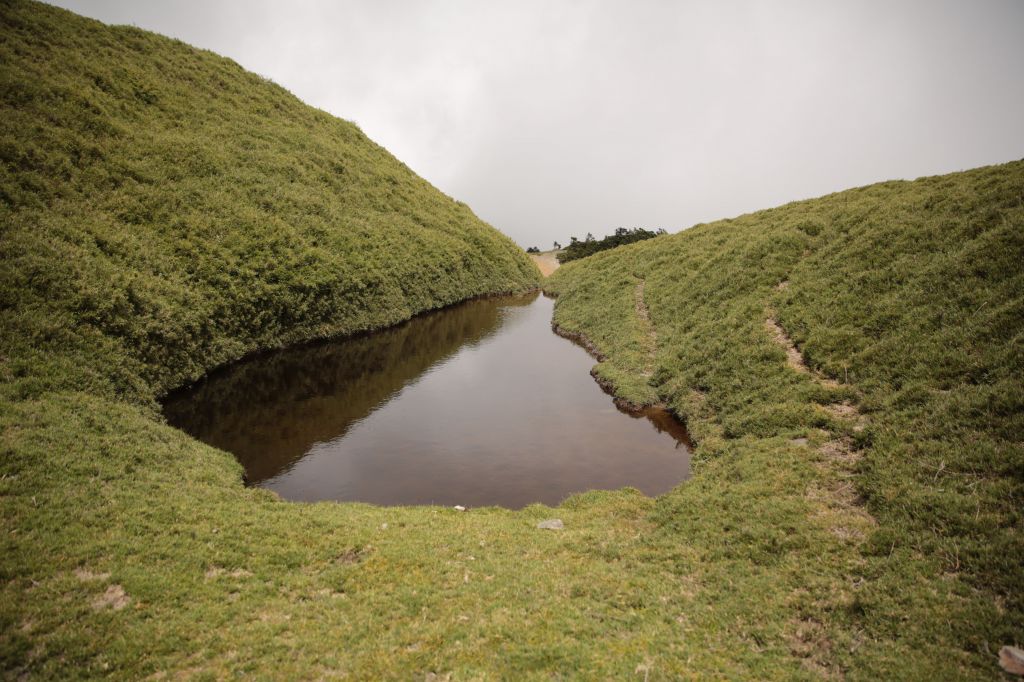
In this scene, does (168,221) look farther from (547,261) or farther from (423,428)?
(547,261)

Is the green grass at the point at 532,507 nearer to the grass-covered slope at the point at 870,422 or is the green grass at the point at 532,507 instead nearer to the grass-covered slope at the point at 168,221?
the grass-covered slope at the point at 870,422

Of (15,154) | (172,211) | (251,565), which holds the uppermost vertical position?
(15,154)

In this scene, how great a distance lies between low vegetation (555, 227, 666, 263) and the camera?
304 ft

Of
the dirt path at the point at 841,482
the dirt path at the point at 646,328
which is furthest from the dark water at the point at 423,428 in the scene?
the dirt path at the point at 841,482

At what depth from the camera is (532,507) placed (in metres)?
18.2

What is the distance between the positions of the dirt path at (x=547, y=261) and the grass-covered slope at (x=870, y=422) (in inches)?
2555

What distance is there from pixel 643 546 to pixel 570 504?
14.4ft

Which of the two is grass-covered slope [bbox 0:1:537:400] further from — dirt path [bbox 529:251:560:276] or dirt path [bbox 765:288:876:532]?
dirt path [bbox 529:251:560:276]

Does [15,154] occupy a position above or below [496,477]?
above

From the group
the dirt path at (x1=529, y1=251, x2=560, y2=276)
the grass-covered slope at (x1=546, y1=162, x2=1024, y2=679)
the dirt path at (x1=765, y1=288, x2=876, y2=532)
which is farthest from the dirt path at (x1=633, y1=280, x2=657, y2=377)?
the dirt path at (x1=529, y1=251, x2=560, y2=276)

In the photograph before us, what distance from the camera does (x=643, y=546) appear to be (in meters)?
14.7

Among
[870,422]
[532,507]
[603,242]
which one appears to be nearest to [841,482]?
[870,422]

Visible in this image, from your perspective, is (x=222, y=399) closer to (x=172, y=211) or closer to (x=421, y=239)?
(x=172, y=211)

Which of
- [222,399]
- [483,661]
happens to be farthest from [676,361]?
[222,399]
